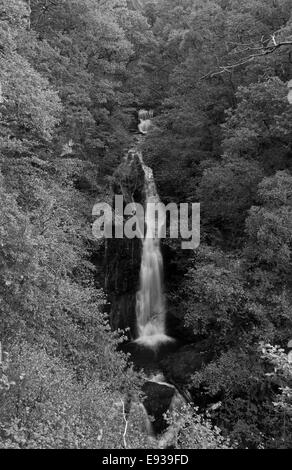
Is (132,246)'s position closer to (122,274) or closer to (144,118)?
(122,274)

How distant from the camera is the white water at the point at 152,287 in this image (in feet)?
45.4

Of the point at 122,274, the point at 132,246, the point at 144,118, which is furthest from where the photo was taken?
the point at 144,118

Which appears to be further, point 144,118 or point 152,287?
point 144,118

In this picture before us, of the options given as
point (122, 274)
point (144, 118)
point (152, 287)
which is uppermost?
point (144, 118)

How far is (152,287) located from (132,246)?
1786mm

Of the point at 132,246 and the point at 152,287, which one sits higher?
the point at 132,246

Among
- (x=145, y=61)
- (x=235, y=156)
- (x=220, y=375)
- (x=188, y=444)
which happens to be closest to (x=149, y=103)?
(x=145, y=61)

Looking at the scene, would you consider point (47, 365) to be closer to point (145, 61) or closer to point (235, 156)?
point (235, 156)

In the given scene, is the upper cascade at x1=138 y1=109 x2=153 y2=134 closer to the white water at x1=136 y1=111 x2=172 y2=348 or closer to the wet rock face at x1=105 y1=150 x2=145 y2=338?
the wet rock face at x1=105 y1=150 x2=145 y2=338

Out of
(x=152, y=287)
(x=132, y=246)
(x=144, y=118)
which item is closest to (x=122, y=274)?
(x=132, y=246)

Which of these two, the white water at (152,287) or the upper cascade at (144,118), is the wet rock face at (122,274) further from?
the upper cascade at (144,118)

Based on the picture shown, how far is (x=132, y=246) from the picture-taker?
1416 cm

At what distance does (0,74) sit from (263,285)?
→ 25.6 feet

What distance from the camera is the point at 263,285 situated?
944cm
